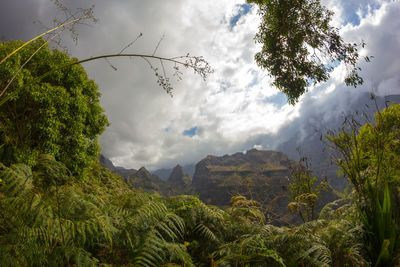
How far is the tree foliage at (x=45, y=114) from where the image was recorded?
6336 millimetres

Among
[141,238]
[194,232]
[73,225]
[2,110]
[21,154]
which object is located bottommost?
[194,232]

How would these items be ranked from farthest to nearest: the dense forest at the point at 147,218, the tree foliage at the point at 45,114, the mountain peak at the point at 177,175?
1. the mountain peak at the point at 177,175
2. the tree foliage at the point at 45,114
3. the dense forest at the point at 147,218

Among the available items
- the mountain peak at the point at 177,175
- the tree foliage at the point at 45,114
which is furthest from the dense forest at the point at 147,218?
the mountain peak at the point at 177,175

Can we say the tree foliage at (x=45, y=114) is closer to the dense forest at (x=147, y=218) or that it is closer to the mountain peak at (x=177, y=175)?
the dense forest at (x=147, y=218)

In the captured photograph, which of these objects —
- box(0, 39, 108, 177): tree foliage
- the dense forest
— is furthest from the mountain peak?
the dense forest

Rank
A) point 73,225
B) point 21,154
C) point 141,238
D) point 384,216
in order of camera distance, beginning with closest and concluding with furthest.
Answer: point 73,225 < point 141,238 < point 384,216 < point 21,154

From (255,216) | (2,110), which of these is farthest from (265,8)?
(2,110)

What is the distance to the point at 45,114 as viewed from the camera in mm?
6848

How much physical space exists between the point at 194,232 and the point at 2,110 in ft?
23.9

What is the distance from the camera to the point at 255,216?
10.9 ft

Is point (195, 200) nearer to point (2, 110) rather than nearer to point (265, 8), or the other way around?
point (2, 110)

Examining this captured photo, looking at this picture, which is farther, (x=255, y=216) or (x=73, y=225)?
(x=255, y=216)

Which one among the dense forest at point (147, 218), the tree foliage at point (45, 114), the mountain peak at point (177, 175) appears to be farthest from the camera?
the mountain peak at point (177, 175)

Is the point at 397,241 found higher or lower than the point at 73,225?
lower
